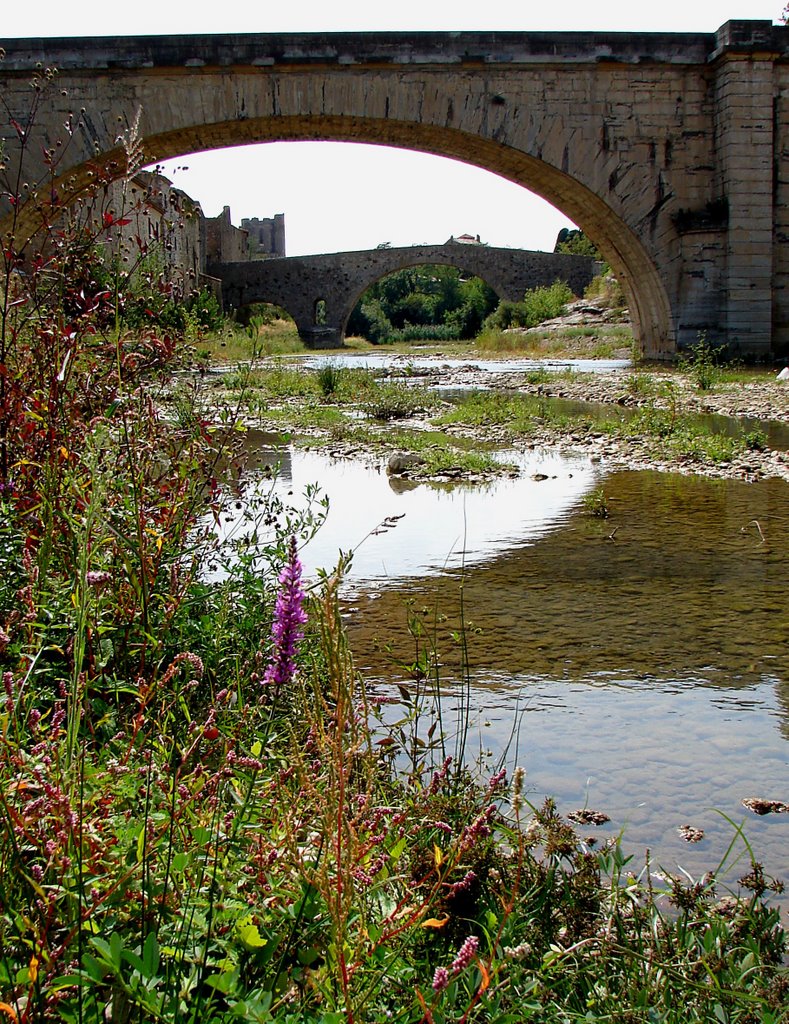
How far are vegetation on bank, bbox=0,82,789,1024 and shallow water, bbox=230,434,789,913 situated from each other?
0.27 m

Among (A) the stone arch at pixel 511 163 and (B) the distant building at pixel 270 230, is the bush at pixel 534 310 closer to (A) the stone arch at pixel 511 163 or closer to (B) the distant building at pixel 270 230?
(A) the stone arch at pixel 511 163

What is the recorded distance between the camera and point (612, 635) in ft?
10.9

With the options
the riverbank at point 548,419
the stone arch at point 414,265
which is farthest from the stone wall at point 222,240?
the riverbank at point 548,419

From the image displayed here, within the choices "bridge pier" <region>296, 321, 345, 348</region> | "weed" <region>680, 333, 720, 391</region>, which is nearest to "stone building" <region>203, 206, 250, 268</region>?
"bridge pier" <region>296, 321, 345, 348</region>

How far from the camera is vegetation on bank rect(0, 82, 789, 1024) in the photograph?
1.08 m

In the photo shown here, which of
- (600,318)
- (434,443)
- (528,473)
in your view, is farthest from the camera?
(600,318)

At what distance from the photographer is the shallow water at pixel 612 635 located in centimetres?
221

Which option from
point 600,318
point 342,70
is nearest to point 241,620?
point 342,70

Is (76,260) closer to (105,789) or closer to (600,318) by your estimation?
(105,789)

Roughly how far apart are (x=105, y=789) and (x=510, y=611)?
7.59 ft

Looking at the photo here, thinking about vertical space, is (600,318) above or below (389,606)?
above

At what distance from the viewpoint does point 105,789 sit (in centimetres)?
148

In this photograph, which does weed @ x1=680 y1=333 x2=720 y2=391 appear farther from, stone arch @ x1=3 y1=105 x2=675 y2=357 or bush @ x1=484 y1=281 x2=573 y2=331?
bush @ x1=484 y1=281 x2=573 y2=331

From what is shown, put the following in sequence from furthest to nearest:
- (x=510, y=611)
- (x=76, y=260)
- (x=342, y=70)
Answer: (x=342, y=70), (x=510, y=611), (x=76, y=260)
